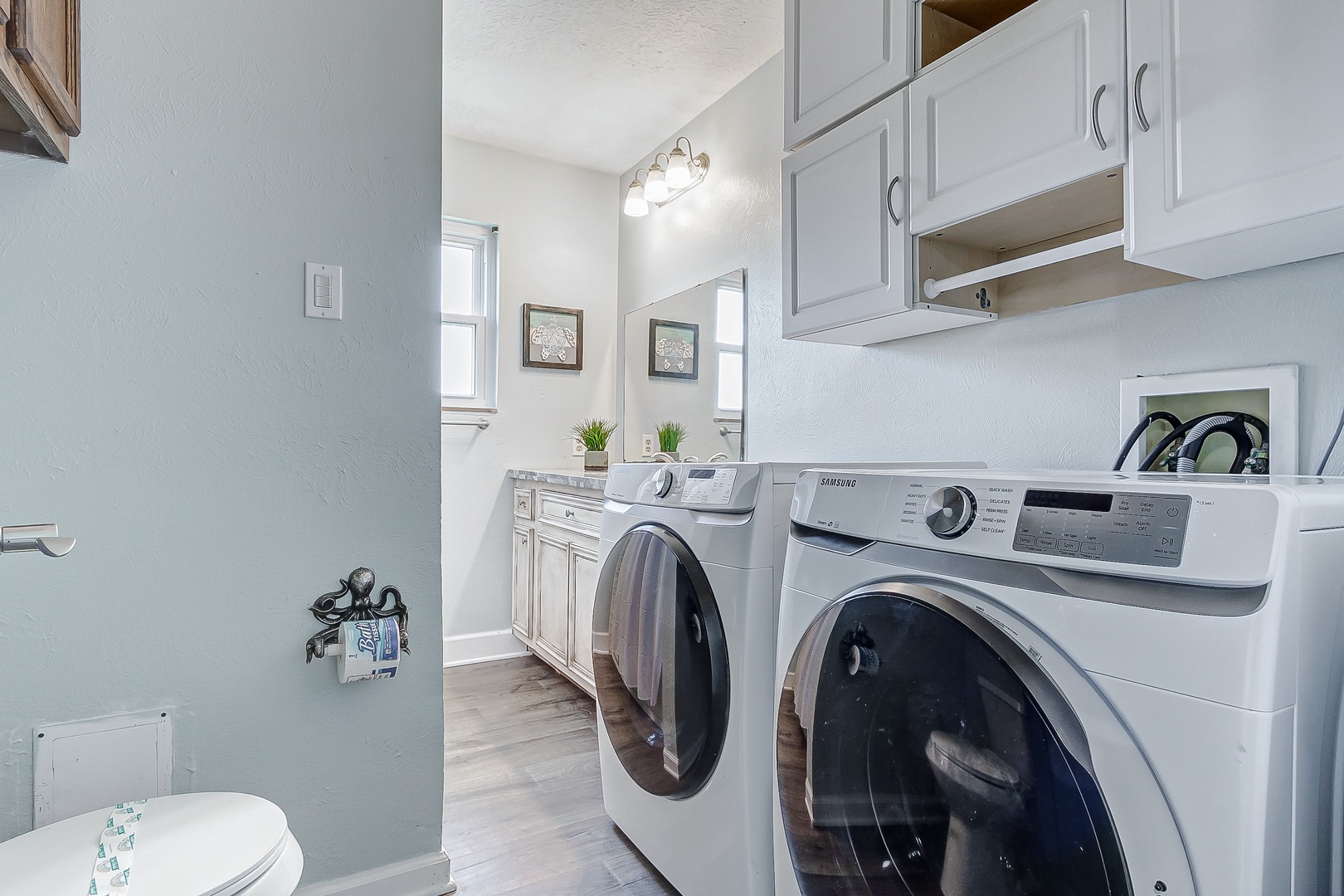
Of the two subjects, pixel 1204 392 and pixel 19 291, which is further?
pixel 1204 392

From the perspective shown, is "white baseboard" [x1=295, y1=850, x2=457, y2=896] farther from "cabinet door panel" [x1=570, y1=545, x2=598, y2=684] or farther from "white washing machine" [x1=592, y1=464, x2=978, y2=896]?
"cabinet door panel" [x1=570, y1=545, x2=598, y2=684]

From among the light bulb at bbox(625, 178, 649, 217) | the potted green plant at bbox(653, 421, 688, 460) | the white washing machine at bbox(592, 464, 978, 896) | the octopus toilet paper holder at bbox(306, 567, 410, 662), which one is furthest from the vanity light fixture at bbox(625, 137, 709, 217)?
the octopus toilet paper holder at bbox(306, 567, 410, 662)

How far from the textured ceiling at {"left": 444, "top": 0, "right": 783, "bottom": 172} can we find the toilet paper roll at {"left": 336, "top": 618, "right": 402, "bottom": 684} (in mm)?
2059

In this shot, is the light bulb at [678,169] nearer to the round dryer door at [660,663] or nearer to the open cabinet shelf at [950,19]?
the open cabinet shelf at [950,19]

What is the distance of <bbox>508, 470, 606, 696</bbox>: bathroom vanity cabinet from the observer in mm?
2686

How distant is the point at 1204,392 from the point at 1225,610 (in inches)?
36.4

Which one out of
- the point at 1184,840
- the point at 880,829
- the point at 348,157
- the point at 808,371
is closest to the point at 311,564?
the point at 348,157

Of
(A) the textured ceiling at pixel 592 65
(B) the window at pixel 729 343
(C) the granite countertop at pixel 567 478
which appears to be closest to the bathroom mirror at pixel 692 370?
(B) the window at pixel 729 343

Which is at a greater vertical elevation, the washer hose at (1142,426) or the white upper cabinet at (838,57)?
the white upper cabinet at (838,57)

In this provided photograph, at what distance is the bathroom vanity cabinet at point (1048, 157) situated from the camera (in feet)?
3.31

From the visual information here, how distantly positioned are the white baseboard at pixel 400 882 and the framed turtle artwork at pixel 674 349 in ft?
6.62

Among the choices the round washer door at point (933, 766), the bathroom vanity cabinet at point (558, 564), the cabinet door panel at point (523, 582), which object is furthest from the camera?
the cabinet door panel at point (523, 582)

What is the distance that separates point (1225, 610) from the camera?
2.10ft

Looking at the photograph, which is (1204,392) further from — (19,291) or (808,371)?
(19,291)
